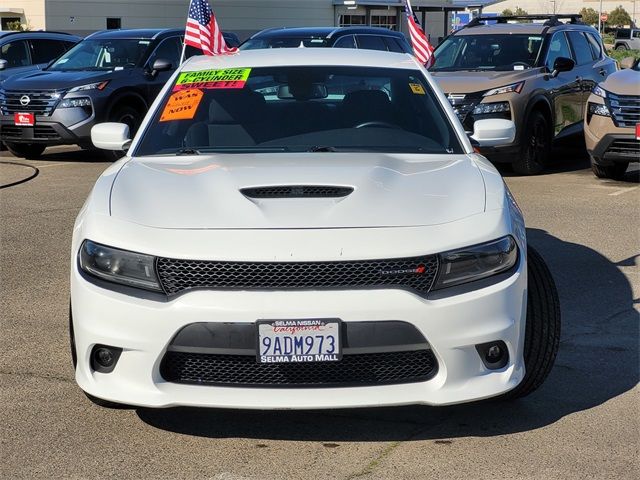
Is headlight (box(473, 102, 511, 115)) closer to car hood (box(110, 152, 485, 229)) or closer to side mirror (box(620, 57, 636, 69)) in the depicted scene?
side mirror (box(620, 57, 636, 69))

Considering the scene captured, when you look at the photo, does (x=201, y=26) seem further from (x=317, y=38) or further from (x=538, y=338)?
(x=538, y=338)

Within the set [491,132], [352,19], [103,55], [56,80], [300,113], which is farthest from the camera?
[352,19]

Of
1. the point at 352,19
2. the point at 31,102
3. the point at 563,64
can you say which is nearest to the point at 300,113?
the point at 563,64

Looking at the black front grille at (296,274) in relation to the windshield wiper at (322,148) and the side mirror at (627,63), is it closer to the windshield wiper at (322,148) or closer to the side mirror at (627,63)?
the windshield wiper at (322,148)

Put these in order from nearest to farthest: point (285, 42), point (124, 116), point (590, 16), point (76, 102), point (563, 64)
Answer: point (563, 64) → point (76, 102) → point (124, 116) → point (285, 42) → point (590, 16)

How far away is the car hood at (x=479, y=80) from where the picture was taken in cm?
1259

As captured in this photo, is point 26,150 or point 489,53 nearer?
point 489,53

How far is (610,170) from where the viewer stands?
12.4 metres

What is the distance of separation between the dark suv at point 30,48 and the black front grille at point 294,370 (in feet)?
46.5

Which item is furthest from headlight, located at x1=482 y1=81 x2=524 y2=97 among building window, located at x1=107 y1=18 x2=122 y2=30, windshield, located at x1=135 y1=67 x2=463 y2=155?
building window, located at x1=107 y1=18 x2=122 y2=30

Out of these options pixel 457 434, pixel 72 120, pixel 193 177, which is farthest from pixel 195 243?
pixel 72 120

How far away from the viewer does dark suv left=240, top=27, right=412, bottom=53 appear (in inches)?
614

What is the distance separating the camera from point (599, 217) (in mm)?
10016

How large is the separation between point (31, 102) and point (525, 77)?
6431 mm
